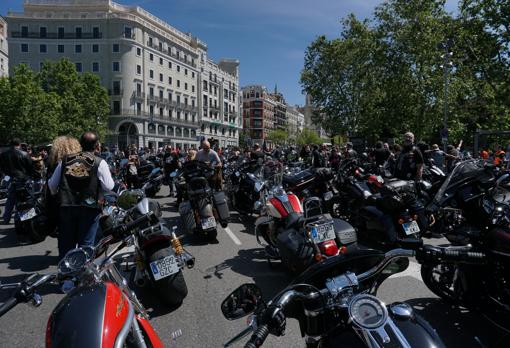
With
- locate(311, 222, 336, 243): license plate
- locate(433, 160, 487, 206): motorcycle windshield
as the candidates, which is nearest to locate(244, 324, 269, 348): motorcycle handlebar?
locate(311, 222, 336, 243): license plate

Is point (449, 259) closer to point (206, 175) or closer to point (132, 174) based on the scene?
point (206, 175)

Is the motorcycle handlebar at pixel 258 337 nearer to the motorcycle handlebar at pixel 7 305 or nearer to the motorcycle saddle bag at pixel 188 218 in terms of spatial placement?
the motorcycle handlebar at pixel 7 305

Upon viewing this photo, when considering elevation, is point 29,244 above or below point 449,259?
below

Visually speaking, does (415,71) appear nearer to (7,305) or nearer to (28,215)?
(28,215)

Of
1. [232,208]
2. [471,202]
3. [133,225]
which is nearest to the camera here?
[133,225]

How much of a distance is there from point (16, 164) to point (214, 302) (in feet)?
21.0

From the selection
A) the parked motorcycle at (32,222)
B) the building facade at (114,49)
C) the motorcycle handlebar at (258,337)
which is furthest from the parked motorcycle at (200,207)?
the building facade at (114,49)

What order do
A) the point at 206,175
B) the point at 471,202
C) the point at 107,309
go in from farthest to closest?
the point at 206,175 → the point at 471,202 → the point at 107,309

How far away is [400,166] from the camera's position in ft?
27.2

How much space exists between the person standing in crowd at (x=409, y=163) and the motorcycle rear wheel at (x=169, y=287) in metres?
5.82

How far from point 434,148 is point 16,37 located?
66943 millimetres

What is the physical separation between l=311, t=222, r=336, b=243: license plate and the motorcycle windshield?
1.58m

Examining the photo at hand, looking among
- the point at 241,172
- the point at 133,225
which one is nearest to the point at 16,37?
the point at 241,172

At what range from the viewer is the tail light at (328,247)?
161 inches
